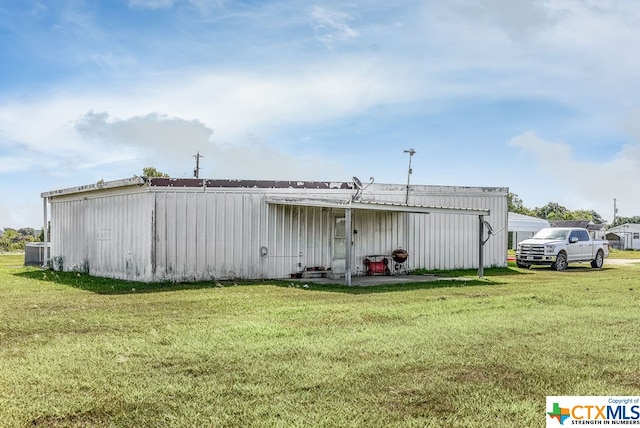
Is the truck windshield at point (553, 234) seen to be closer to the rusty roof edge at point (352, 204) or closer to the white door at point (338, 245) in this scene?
the rusty roof edge at point (352, 204)

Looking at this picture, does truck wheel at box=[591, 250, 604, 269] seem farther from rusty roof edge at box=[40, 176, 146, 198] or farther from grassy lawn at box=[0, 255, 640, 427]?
rusty roof edge at box=[40, 176, 146, 198]

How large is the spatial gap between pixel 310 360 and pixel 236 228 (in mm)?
11330

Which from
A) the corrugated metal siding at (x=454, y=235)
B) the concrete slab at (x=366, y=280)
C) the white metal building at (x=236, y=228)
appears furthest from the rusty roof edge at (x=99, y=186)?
the corrugated metal siding at (x=454, y=235)

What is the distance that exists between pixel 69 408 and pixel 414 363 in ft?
11.1

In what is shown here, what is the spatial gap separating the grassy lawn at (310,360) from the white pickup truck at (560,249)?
1184 centimetres

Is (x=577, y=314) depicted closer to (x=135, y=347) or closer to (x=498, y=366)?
(x=498, y=366)

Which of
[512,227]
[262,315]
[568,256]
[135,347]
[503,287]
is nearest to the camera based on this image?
[135,347]

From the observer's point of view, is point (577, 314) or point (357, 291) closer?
point (577, 314)

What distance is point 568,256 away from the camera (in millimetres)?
23953

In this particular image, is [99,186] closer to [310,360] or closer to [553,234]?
[310,360]

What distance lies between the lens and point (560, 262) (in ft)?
77.6

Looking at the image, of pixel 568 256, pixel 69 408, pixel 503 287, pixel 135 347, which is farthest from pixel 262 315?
pixel 568 256

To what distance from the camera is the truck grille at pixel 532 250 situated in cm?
2361

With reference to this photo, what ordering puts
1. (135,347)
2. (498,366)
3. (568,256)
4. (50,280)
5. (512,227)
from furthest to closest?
(512,227) → (568,256) → (50,280) → (135,347) → (498,366)
